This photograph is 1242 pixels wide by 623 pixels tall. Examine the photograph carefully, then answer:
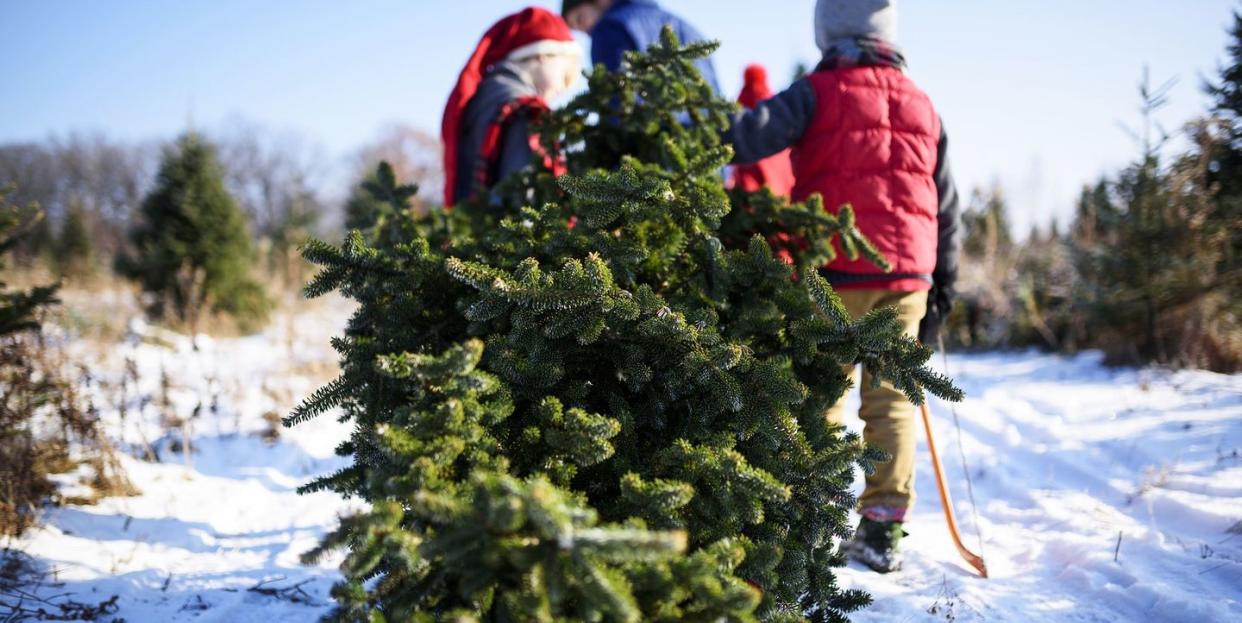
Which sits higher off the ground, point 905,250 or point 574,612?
point 905,250

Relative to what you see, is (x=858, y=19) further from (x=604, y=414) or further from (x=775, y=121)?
(x=604, y=414)

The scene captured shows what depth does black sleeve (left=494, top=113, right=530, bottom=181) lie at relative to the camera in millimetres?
3359

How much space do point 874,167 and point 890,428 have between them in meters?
1.02

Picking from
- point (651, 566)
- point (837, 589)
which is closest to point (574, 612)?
point (651, 566)

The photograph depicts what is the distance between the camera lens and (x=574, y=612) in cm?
120

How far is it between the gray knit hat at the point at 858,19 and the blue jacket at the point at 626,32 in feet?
2.36

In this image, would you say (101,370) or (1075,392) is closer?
(1075,392)

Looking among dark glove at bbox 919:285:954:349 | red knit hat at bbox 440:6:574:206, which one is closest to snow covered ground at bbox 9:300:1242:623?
dark glove at bbox 919:285:954:349

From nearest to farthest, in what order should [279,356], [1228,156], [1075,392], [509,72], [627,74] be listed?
[627,74] → [509,72] → [1228,156] → [1075,392] → [279,356]

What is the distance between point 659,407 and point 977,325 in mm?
7906

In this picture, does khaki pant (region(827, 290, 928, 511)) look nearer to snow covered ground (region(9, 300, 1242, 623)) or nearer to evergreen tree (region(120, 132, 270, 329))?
snow covered ground (region(9, 300, 1242, 623))

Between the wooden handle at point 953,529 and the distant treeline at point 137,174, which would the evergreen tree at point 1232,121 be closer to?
the wooden handle at point 953,529

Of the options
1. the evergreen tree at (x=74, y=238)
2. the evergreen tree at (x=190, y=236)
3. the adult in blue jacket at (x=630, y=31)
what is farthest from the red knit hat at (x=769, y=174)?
the evergreen tree at (x=74, y=238)

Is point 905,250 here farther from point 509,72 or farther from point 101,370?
point 101,370
